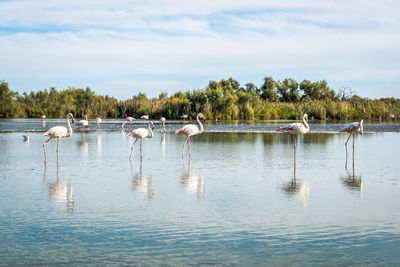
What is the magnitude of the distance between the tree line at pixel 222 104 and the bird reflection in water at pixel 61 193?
1953 inches

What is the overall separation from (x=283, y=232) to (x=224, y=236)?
78cm

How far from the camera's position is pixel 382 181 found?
33.3 feet

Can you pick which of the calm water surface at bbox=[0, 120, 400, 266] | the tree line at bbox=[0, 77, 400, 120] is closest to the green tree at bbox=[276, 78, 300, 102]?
the tree line at bbox=[0, 77, 400, 120]

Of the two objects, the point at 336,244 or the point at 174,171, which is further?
the point at 174,171

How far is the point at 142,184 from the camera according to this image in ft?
32.1

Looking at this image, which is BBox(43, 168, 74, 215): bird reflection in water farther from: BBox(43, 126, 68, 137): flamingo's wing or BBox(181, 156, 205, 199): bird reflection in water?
BBox(43, 126, 68, 137): flamingo's wing

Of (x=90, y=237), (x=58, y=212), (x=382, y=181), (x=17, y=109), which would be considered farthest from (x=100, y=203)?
(x=17, y=109)

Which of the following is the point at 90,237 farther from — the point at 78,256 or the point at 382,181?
the point at 382,181

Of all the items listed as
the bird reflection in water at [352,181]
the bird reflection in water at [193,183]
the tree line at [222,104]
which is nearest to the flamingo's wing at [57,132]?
the bird reflection in water at [193,183]

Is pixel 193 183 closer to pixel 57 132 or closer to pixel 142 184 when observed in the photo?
pixel 142 184

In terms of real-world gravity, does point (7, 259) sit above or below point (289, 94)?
below

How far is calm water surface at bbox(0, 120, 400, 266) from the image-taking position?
5306 mm

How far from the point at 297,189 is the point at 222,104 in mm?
50762

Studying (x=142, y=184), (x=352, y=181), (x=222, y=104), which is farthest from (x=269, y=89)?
(x=142, y=184)
